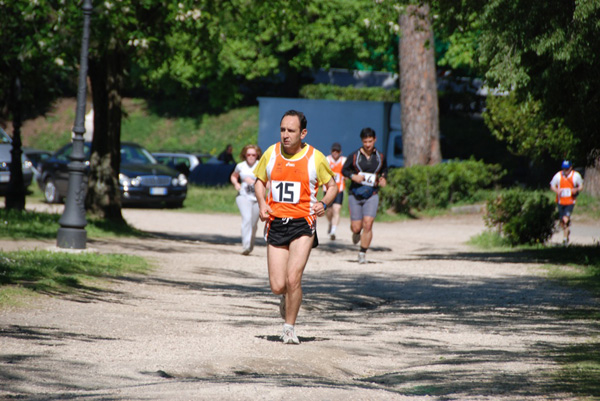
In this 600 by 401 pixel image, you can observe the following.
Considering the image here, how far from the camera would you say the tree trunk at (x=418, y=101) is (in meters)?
29.5

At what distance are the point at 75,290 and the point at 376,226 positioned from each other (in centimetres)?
1551

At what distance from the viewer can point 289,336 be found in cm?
809

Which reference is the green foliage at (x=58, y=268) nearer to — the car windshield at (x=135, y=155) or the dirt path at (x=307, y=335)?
the dirt path at (x=307, y=335)

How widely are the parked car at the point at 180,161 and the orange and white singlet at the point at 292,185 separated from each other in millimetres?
28769

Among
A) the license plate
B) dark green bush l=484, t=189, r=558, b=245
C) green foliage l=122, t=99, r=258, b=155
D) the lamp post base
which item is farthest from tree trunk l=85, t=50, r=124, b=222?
green foliage l=122, t=99, r=258, b=155

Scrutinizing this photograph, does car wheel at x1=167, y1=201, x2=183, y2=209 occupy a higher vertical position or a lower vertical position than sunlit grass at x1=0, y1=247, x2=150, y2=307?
higher

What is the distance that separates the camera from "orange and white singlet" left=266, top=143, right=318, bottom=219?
26.8 feet

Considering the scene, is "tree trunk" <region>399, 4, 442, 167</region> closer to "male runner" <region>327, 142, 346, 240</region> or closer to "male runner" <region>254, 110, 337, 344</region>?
"male runner" <region>327, 142, 346, 240</region>

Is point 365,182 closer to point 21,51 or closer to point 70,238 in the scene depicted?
point 70,238

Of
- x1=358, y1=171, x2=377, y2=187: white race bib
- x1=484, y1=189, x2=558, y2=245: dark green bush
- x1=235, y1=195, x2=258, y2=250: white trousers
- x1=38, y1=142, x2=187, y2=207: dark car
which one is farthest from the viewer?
x1=38, y1=142, x2=187, y2=207: dark car

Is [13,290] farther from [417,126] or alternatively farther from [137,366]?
[417,126]

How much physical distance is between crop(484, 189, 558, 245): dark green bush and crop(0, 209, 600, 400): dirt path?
335cm

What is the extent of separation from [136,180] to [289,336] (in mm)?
21072

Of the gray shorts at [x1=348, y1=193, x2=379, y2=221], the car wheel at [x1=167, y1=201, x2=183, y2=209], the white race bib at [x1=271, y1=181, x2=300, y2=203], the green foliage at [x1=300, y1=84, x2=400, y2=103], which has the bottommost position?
the car wheel at [x1=167, y1=201, x2=183, y2=209]
